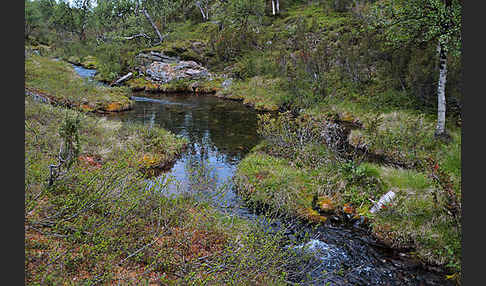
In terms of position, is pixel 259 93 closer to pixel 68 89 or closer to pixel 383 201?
pixel 68 89

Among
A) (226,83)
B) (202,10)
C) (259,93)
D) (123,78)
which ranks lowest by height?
(259,93)

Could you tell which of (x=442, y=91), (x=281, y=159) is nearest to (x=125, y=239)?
(x=281, y=159)

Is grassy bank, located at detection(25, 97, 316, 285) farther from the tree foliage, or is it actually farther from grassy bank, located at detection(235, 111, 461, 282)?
the tree foliage

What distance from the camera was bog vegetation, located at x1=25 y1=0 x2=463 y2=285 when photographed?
4926 millimetres

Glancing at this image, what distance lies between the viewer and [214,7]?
49.7 meters

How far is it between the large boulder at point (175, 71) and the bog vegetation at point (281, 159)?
5.60ft

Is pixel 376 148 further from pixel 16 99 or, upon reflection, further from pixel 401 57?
pixel 16 99

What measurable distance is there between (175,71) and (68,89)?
15.2 metres

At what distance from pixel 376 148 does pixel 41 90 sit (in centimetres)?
1920

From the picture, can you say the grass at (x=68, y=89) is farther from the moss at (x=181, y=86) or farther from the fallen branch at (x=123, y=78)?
the fallen branch at (x=123, y=78)

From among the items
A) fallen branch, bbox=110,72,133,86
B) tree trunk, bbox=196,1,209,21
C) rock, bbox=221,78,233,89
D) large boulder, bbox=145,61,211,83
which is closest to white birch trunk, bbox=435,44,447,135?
rock, bbox=221,78,233,89

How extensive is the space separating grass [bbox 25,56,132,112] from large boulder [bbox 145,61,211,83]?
1009cm

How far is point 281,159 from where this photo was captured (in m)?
11.8

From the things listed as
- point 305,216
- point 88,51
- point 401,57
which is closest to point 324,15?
point 401,57
